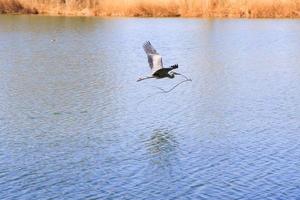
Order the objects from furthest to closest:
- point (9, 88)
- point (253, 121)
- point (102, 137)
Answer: point (9, 88) → point (253, 121) → point (102, 137)

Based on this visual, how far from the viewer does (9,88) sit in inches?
548

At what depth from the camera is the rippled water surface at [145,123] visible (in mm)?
8297

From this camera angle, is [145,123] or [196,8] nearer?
[145,123]

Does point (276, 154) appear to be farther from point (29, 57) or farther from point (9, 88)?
point (29, 57)

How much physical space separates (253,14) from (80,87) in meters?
16.9

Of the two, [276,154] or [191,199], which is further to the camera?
[276,154]

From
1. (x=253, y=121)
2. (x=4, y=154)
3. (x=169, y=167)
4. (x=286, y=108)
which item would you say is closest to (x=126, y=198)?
(x=169, y=167)

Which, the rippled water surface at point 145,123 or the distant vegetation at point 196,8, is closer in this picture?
the rippled water surface at point 145,123

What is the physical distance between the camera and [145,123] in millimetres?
11273

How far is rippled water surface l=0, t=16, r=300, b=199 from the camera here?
8297 mm

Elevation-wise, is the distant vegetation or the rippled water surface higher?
the distant vegetation

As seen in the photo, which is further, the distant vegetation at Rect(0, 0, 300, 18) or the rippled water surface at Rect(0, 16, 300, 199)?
the distant vegetation at Rect(0, 0, 300, 18)

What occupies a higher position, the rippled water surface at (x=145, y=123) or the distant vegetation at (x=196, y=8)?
the distant vegetation at (x=196, y=8)

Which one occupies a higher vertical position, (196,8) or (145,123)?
(196,8)
